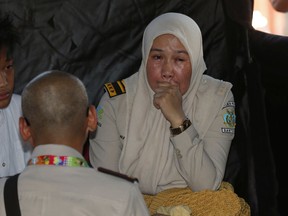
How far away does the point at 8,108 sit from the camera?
287 centimetres

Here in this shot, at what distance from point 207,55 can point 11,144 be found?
42.8 inches

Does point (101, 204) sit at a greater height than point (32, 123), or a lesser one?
lesser

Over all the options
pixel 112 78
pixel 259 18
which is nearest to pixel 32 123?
pixel 112 78

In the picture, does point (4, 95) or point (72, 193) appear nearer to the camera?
point (72, 193)

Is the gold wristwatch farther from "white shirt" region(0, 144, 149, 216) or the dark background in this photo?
"white shirt" region(0, 144, 149, 216)

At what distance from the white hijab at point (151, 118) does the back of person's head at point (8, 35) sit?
53cm

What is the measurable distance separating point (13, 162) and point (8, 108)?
0.76 feet

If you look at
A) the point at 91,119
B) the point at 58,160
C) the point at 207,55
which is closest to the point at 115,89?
the point at 207,55

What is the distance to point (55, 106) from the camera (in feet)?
6.15

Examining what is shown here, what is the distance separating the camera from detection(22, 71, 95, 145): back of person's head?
1870mm

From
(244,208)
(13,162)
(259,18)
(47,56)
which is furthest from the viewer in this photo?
(259,18)

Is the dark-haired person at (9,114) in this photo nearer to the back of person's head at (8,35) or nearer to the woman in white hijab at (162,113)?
the back of person's head at (8,35)

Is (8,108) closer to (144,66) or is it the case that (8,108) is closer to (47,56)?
(47,56)

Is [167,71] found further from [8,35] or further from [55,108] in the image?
[55,108]
